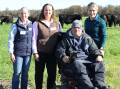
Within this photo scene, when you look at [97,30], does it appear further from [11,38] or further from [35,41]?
[11,38]

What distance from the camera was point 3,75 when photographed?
11062 millimetres

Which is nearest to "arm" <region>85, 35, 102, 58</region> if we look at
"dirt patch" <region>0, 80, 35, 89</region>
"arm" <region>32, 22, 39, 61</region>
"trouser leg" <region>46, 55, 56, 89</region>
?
"trouser leg" <region>46, 55, 56, 89</region>

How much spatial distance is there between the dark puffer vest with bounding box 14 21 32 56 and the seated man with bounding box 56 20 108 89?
2.08 feet

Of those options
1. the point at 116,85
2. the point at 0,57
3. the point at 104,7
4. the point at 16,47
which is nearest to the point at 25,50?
the point at 16,47

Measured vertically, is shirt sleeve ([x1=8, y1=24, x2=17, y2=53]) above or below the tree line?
→ above

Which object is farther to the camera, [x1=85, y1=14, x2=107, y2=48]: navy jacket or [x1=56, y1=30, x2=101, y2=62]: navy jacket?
[x1=85, y1=14, x2=107, y2=48]: navy jacket

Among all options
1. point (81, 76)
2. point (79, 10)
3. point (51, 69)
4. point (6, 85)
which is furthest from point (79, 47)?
point (79, 10)

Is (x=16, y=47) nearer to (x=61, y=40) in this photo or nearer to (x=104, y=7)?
(x=61, y=40)

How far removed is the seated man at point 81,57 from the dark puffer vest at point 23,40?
635mm

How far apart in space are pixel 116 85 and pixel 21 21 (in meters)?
3.03

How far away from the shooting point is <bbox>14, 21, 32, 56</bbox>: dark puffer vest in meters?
8.11

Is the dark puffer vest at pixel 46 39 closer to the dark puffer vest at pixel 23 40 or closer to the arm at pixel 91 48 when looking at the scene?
the dark puffer vest at pixel 23 40

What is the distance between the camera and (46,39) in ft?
26.6

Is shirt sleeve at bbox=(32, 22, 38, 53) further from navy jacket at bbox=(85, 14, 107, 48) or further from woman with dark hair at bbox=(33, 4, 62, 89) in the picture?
navy jacket at bbox=(85, 14, 107, 48)
